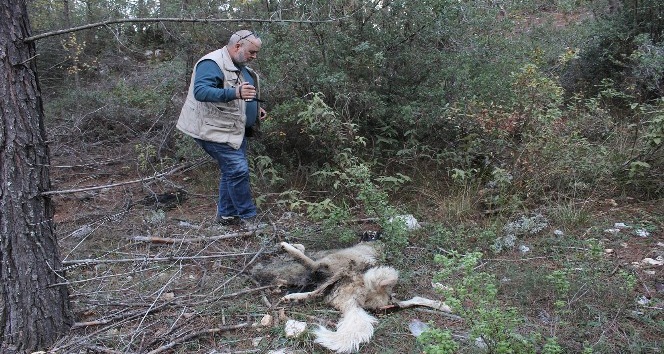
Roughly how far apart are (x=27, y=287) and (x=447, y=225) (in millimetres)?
3197

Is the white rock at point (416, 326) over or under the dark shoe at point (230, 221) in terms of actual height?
over

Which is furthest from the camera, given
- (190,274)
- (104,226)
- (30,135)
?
(104,226)

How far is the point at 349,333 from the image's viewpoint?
9.61 ft

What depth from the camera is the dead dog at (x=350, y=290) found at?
2930 mm

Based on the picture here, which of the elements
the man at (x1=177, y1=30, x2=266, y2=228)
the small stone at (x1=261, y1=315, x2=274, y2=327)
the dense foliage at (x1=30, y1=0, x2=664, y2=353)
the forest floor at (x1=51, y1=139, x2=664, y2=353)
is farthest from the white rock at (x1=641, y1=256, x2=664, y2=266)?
the man at (x1=177, y1=30, x2=266, y2=228)

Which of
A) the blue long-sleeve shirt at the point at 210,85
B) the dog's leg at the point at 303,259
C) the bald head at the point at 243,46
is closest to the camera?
the dog's leg at the point at 303,259

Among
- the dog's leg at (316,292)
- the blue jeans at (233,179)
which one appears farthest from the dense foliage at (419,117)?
the dog's leg at (316,292)

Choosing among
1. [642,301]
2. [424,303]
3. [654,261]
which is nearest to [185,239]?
[424,303]

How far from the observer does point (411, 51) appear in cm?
561

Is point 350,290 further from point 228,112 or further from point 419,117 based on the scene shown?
point 419,117

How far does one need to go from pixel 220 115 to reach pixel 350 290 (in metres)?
2.05

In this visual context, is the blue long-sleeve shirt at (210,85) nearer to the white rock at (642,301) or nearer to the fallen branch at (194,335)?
the fallen branch at (194,335)

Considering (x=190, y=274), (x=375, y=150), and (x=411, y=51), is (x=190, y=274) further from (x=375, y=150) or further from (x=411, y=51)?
(x=411, y=51)

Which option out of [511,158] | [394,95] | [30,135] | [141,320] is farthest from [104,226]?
[511,158]
